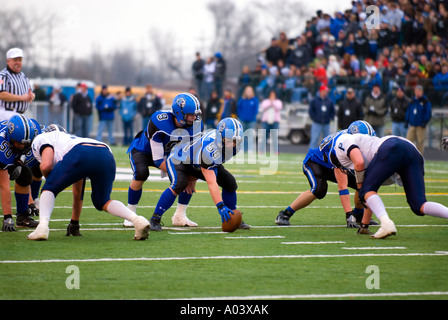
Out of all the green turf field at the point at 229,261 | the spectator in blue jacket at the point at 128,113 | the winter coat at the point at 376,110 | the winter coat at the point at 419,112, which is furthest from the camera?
the spectator in blue jacket at the point at 128,113

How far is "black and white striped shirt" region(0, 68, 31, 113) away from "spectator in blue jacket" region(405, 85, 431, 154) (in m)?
11.3

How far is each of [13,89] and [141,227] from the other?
12.1 feet

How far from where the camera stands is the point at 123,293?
547 cm

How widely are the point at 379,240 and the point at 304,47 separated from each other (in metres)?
17.7

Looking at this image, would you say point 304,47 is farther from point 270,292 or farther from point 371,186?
point 270,292

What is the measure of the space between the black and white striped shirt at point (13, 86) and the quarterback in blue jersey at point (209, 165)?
2690 millimetres

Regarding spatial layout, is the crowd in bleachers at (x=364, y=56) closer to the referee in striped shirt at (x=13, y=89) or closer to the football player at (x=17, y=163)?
the referee in striped shirt at (x=13, y=89)

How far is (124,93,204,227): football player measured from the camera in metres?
8.86

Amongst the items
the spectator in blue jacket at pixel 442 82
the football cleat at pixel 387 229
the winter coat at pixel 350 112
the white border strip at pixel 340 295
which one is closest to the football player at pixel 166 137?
the football cleat at pixel 387 229

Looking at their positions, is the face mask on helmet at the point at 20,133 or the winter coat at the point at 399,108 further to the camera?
the winter coat at the point at 399,108

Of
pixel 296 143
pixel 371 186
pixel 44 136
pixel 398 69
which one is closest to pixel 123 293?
pixel 44 136

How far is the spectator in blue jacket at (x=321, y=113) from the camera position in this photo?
20.2m

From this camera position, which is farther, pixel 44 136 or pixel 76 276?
pixel 44 136
